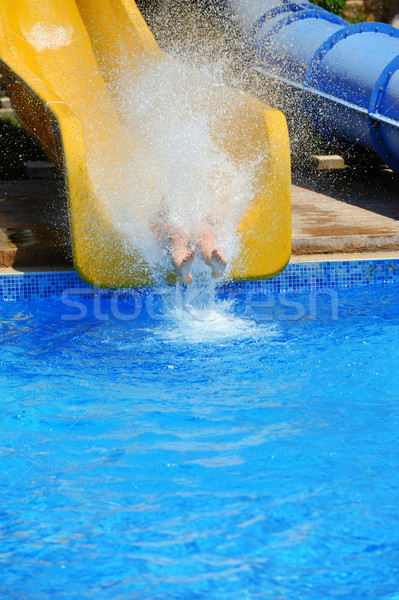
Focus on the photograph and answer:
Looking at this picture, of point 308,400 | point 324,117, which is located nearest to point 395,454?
point 308,400

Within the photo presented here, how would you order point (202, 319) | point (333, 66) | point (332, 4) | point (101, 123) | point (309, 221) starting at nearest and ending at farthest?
1. point (202, 319)
2. point (309, 221)
3. point (101, 123)
4. point (333, 66)
5. point (332, 4)

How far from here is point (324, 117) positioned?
20.2ft

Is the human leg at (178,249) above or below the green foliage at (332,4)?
below

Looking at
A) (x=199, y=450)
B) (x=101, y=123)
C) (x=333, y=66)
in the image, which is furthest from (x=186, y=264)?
(x=333, y=66)

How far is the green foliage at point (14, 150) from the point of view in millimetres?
6307

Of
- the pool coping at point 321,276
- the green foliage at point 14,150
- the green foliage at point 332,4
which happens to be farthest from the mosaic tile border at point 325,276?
the green foliage at point 332,4

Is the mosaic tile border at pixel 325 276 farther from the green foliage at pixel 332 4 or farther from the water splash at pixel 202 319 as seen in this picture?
the green foliage at pixel 332 4

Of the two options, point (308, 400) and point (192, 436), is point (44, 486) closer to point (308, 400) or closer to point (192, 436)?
point (192, 436)

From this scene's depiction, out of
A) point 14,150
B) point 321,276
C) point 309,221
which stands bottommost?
point 321,276

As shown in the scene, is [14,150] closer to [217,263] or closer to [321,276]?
[321,276]

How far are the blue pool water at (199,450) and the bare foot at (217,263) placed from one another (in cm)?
38

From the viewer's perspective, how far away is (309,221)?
505 centimetres

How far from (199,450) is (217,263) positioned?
110cm

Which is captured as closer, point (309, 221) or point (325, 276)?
point (325, 276)
